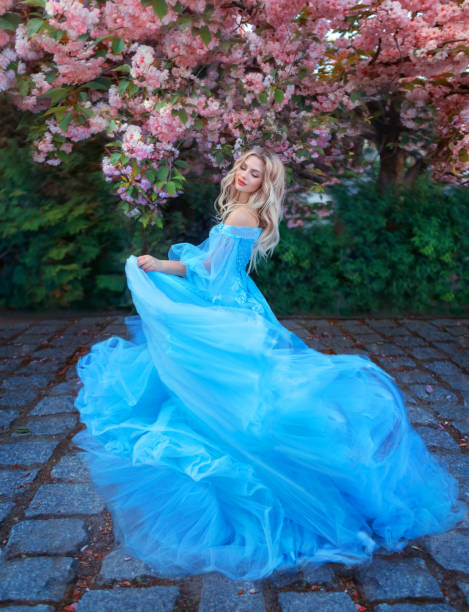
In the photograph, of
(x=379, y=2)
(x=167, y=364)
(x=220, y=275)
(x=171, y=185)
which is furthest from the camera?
(x=379, y=2)

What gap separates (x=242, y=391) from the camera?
212 cm

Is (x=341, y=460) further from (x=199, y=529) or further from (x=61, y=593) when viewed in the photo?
(x=61, y=593)

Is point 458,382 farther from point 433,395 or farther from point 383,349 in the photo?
point 383,349

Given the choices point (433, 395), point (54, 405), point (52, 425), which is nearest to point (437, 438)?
point (433, 395)

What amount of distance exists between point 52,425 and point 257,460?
180 cm

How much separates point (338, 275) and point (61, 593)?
4.93 meters

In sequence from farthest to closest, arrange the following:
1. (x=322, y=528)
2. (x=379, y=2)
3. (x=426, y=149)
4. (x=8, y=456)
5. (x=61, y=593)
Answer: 1. (x=426, y=149)
2. (x=379, y=2)
3. (x=8, y=456)
4. (x=322, y=528)
5. (x=61, y=593)

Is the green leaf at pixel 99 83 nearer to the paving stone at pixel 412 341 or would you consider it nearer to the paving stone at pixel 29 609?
the paving stone at pixel 29 609

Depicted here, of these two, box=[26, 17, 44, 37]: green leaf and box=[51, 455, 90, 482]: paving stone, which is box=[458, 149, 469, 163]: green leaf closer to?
box=[26, 17, 44, 37]: green leaf

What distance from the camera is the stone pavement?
6.32 feet

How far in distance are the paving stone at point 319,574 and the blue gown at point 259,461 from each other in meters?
0.03

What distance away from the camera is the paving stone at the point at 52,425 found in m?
3.27

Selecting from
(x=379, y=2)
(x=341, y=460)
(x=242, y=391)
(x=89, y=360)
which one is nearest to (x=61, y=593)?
(x=242, y=391)

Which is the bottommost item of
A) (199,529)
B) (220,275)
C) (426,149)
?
(199,529)
